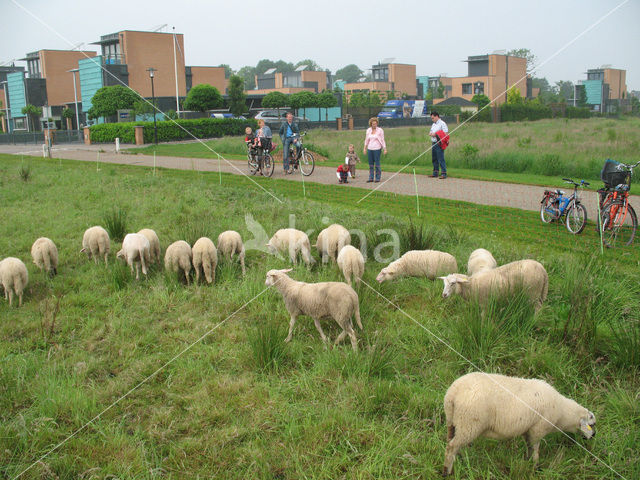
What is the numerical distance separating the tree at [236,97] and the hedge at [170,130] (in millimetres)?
9889

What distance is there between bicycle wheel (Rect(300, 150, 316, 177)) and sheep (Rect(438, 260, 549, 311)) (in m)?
12.8

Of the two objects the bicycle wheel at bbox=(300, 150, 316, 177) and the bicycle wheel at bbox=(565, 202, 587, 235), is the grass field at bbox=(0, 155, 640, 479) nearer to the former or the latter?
the bicycle wheel at bbox=(565, 202, 587, 235)

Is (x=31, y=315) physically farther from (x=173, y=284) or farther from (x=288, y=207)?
(x=288, y=207)

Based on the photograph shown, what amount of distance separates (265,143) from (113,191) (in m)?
5.29

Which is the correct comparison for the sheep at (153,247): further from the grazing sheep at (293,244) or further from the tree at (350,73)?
the tree at (350,73)

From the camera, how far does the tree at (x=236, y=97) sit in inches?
2154

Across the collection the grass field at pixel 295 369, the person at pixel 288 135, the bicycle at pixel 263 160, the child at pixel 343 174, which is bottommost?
the grass field at pixel 295 369

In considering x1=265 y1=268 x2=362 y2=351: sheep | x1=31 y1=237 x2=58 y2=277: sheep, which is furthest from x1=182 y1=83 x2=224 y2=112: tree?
x1=265 y1=268 x2=362 y2=351: sheep

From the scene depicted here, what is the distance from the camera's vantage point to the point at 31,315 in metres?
7.66

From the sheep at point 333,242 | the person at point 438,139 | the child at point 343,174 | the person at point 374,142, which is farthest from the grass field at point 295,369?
the person at point 438,139

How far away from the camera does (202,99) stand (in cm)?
4900

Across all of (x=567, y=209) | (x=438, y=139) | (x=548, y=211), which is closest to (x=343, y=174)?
(x=438, y=139)

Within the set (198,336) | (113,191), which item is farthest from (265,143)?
(198,336)

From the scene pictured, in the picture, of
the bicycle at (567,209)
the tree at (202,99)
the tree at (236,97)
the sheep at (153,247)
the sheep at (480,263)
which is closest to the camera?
the sheep at (480,263)
